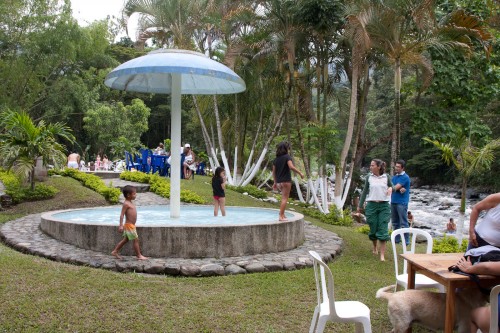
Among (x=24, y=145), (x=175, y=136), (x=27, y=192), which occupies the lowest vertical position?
(x=27, y=192)

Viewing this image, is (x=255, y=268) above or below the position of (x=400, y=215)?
below

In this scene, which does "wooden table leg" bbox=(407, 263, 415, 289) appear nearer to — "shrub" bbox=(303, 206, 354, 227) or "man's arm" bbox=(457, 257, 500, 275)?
"man's arm" bbox=(457, 257, 500, 275)

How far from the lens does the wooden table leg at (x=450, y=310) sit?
358 centimetres

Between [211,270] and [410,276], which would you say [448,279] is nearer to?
[410,276]

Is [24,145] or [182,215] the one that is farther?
[24,145]

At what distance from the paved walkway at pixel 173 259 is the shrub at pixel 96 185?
4303 mm

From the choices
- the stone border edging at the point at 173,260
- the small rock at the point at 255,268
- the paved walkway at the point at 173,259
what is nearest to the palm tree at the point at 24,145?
the paved walkway at the point at 173,259

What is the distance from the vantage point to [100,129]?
29547 millimetres

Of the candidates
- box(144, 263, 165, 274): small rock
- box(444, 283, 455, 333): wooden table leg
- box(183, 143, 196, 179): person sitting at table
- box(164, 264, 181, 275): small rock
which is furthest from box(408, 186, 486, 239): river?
box(444, 283, 455, 333): wooden table leg

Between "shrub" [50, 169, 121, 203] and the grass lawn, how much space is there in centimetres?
592

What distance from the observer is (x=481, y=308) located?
349 cm

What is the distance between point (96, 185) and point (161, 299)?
9568 mm

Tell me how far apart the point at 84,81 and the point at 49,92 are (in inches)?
97.6

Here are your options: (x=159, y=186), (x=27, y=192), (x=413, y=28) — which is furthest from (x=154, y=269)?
(x=413, y=28)
